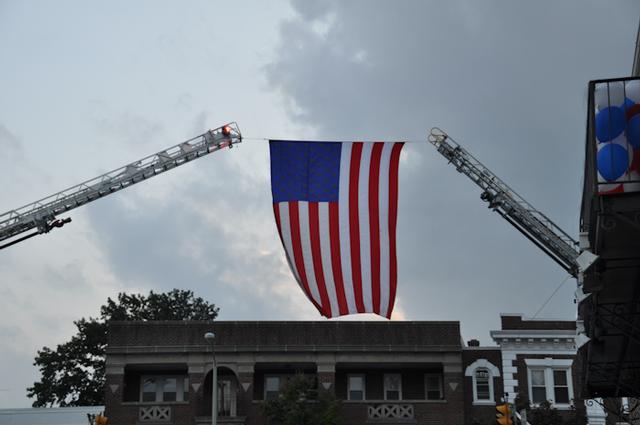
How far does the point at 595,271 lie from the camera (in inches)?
867

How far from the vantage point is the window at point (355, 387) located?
5391 cm

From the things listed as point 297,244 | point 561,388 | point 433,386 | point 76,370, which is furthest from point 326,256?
point 76,370

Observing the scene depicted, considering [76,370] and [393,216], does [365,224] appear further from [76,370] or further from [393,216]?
[76,370]

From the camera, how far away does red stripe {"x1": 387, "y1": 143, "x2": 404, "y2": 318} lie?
117 ft

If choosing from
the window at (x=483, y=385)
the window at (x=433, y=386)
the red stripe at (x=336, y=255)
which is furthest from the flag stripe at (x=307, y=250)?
the window at (x=433, y=386)

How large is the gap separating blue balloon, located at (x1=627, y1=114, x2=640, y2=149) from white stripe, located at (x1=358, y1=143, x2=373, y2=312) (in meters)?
16.6

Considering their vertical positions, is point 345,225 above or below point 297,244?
above

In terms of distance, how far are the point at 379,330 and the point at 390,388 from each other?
389 centimetres

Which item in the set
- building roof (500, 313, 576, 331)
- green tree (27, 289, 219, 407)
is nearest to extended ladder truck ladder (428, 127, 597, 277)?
building roof (500, 313, 576, 331)

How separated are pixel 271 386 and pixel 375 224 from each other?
20.4 metres

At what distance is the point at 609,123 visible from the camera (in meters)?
20.4

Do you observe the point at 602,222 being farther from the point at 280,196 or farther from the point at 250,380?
the point at 250,380

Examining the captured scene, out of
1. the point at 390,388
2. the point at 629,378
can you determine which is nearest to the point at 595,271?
the point at 629,378

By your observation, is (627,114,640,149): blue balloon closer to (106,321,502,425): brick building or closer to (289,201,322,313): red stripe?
(289,201,322,313): red stripe
